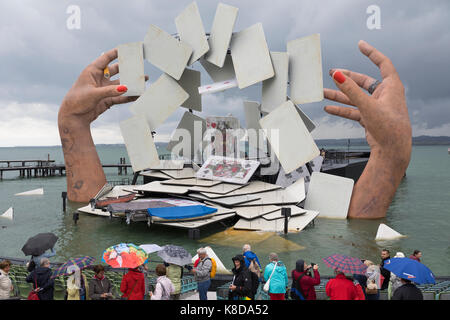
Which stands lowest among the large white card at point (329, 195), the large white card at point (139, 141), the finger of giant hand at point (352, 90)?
the large white card at point (329, 195)

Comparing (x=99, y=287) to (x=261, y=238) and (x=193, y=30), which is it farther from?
(x=193, y=30)

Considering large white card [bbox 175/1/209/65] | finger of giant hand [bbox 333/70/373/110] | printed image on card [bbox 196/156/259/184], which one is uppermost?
large white card [bbox 175/1/209/65]

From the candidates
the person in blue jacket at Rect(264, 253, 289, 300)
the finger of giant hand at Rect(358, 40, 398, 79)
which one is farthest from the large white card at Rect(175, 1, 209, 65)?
the person in blue jacket at Rect(264, 253, 289, 300)

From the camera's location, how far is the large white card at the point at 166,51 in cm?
1842

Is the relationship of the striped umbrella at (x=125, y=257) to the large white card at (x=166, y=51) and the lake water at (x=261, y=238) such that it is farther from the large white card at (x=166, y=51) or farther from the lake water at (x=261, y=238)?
the large white card at (x=166, y=51)

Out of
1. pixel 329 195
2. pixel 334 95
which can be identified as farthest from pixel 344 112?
pixel 329 195

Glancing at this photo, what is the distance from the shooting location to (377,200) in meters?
16.0

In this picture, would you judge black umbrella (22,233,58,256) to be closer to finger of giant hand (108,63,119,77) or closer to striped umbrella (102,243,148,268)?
striped umbrella (102,243,148,268)

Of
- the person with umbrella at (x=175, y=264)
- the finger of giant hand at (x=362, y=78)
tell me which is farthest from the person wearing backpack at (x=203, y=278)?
the finger of giant hand at (x=362, y=78)

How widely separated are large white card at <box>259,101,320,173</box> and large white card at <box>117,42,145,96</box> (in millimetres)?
7197

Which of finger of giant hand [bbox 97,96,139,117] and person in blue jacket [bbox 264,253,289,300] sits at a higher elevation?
finger of giant hand [bbox 97,96,139,117]

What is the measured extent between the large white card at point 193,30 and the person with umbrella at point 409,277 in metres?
15.3

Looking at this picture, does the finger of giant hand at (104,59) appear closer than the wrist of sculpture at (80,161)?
Result: Yes

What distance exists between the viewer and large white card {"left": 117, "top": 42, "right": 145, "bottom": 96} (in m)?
18.7
